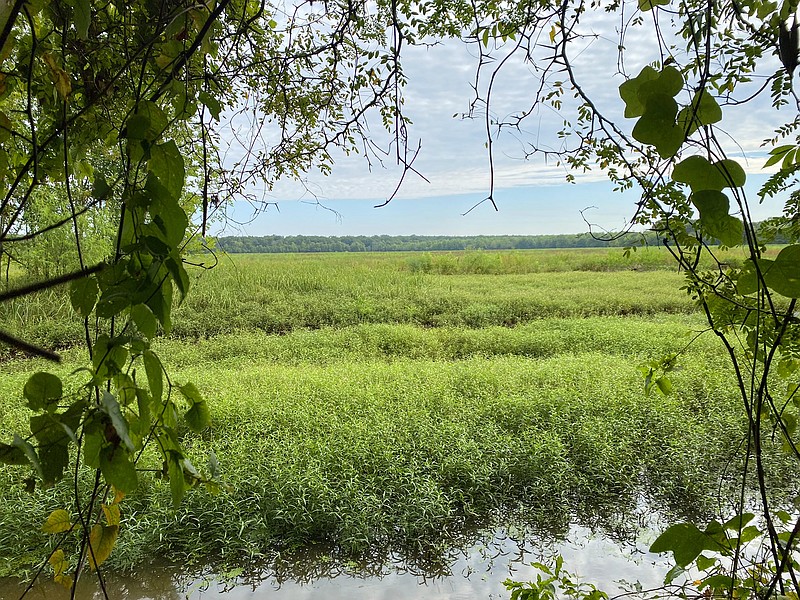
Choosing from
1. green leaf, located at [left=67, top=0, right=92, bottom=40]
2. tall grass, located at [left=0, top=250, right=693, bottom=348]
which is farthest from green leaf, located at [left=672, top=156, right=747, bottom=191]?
tall grass, located at [left=0, top=250, right=693, bottom=348]

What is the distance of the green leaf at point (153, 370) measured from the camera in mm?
269

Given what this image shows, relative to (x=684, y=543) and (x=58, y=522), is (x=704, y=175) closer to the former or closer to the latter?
(x=684, y=543)

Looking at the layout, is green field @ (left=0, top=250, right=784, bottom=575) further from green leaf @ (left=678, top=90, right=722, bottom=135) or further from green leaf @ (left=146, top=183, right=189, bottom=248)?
green leaf @ (left=146, top=183, right=189, bottom=248)

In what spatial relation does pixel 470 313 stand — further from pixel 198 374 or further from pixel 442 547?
pixel 442 547

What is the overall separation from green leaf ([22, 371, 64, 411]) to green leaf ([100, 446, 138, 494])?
0.04m

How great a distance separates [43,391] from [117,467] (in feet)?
0.20

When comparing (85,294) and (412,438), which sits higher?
(85,294)

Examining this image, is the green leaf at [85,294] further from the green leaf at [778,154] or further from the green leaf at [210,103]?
the green leaf at [778,154]

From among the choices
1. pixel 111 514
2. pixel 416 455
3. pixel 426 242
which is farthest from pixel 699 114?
pixel 426 242

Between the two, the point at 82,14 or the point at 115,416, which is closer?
the point at 115,416

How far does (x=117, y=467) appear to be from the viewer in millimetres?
255

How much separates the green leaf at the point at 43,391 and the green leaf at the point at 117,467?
4 cm

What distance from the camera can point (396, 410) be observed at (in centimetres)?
306

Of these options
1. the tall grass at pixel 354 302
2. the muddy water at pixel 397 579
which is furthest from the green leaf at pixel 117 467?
the tall grass at pixel 354 302
